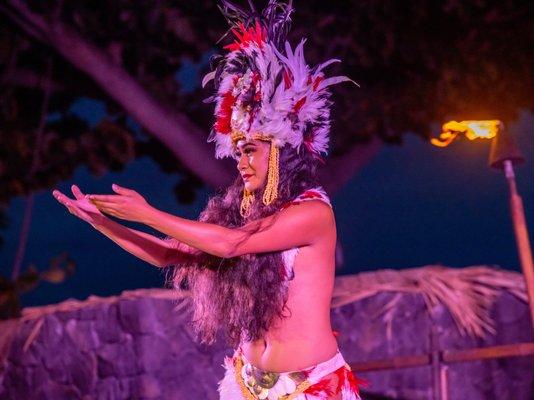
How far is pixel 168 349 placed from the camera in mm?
5051

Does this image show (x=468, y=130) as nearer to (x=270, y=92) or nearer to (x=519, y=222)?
(x=519, y=222)

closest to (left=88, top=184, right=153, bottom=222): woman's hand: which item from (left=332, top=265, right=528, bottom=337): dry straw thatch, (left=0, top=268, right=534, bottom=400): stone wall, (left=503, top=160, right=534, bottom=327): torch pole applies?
(left=503, top=160, right=534, bottom=327): torch pole

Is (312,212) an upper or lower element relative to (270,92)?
lower

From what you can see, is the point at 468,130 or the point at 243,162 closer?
the point at 243,162

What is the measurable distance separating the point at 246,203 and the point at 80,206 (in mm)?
480

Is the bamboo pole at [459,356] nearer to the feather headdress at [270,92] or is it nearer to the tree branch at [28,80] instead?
the feather headdress at [270,92]

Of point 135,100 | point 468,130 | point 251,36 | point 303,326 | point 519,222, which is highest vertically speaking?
point 135,100

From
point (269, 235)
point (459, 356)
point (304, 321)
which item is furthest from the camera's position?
point (459, 356)

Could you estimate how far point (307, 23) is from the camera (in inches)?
249

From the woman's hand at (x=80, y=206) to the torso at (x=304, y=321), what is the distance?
57 centimetres

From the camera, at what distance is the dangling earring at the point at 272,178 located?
228cm

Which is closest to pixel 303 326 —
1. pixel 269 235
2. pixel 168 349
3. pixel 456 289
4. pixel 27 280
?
pixel 269 235

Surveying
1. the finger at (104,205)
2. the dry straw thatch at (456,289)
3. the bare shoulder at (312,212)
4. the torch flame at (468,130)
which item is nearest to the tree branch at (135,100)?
the dry straw thatch at (456,289)

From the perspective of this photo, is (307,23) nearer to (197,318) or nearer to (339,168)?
(339,168)
